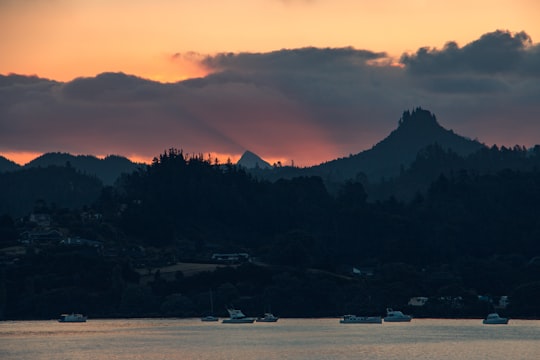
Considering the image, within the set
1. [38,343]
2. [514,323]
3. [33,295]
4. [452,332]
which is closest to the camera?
[38,343]

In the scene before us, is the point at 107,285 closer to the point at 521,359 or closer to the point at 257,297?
the point at 257,297

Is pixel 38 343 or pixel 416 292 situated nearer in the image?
pixel 38 343

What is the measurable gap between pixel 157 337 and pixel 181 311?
45930mm

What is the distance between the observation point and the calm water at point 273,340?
379ft

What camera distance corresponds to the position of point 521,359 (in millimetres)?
108688

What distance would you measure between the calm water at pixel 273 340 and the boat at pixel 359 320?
2.62 ft

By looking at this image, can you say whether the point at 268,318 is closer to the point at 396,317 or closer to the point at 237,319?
the point at 237,319

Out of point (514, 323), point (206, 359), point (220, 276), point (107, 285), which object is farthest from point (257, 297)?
point (206, 359)

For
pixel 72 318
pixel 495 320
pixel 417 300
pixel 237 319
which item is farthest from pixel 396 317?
pixel 72 318

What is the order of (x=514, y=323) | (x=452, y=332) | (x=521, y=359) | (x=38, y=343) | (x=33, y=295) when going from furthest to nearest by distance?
(x=33, y=295) < (x=514, y=323) < (x=452, y=332) < (x=38, y=343) < (x=521, y=359)

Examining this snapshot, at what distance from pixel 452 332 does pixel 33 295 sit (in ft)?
248

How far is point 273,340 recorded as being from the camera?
436 ft

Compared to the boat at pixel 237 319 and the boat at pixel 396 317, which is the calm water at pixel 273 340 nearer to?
the boat at pixel 237 319

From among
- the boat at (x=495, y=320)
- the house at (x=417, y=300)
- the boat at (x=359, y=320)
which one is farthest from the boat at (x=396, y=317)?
the boat at (x=495, y=320)
